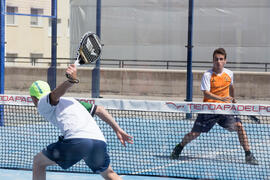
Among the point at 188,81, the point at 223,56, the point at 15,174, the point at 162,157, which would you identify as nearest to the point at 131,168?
the point at 162,157

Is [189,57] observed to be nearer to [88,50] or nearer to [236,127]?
[236,127]

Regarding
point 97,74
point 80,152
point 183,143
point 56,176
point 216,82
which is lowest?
point 56,176

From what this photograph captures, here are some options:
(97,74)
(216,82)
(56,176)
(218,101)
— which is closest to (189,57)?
(97,74)

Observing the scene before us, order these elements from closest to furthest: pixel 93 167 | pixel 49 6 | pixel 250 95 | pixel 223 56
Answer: pixel 93 167
pixel 223 56
pixel 49 6
pixel 250 95

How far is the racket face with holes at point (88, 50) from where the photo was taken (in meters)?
4.39

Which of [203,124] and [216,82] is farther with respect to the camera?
[216,82]

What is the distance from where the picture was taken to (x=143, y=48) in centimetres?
1171

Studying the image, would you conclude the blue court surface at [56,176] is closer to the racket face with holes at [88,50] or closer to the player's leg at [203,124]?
the player's leg at [203,124]

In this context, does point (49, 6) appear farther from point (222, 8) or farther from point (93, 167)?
point (93, 167)

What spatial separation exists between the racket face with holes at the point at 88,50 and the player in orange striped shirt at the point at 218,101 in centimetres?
260

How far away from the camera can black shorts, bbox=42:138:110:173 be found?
170 inches

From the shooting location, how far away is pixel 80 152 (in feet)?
14.2

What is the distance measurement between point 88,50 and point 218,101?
9.70ft

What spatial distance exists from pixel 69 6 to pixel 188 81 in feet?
9.99
